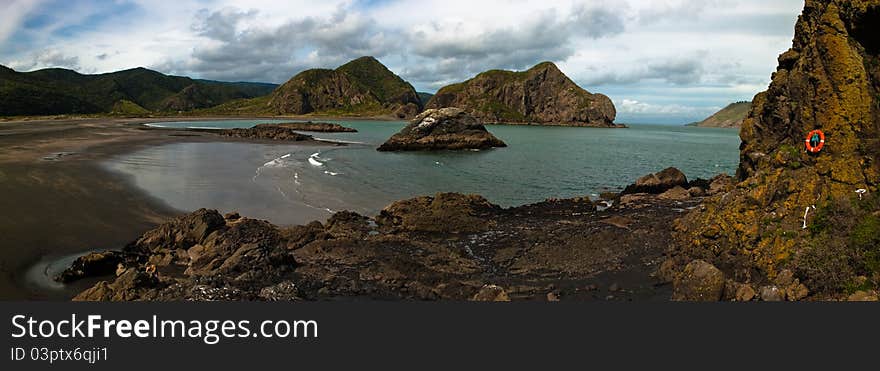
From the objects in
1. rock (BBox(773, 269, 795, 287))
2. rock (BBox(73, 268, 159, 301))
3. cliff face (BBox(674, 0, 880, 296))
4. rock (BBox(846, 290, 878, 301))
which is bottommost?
rock (BBox(73, 268, 159, 301))

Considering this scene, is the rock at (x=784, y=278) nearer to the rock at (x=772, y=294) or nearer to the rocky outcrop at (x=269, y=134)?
the rock at (x=772, y=294)

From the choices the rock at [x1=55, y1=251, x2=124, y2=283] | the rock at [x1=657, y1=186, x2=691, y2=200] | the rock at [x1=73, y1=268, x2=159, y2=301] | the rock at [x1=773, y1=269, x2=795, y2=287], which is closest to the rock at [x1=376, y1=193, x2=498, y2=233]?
the rock at [x1=55, y1=251, x2=124, y2=283]

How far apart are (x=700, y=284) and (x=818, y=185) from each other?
541 cm

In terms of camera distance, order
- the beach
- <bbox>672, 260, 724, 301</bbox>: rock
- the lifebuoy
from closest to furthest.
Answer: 1. <bbox>672, 260, 724, 301</bbox>: rock
2. the lifebuoy
3. the beach

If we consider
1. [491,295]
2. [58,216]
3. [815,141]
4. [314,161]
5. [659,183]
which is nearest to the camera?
[491,295]

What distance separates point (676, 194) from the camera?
1233 inches

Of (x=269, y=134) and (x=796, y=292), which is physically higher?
(x=269, y=134)

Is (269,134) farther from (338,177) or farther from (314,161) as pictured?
(338,177)

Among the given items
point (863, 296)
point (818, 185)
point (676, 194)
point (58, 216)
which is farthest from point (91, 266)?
point (676, 194)

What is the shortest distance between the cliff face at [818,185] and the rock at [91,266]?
19.6 m

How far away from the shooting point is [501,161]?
63031 millimetres

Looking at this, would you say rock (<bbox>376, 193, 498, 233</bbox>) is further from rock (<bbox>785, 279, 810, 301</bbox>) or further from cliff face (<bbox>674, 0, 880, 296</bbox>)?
rock (<bbox>785, 279, 810, 301</bbox>)

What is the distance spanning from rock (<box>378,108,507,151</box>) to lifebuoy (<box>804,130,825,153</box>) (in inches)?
2590

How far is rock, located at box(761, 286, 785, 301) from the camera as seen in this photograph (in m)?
11.7
